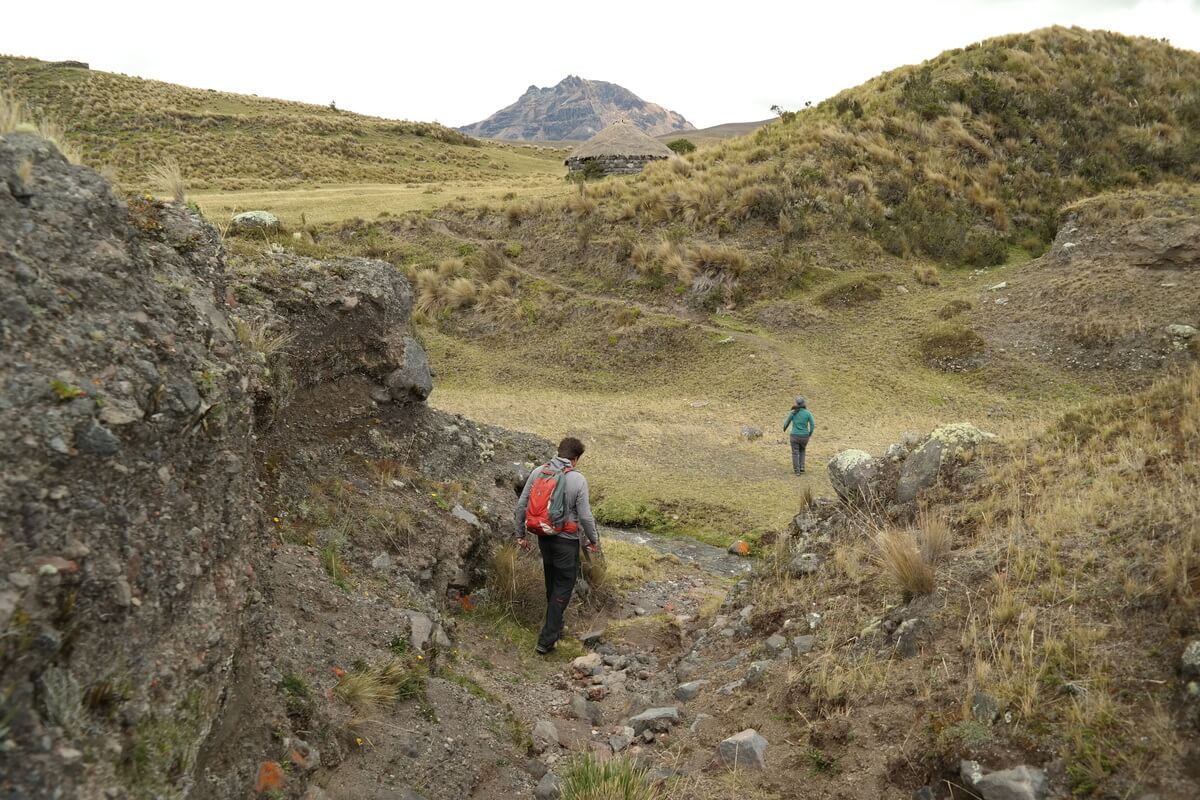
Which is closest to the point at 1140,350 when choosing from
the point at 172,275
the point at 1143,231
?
the point at 1143,231

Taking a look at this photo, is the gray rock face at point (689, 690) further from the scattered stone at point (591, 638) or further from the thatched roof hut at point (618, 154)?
the thatched roof hut at point (618, 154)

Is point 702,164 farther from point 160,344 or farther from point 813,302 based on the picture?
point 160,344

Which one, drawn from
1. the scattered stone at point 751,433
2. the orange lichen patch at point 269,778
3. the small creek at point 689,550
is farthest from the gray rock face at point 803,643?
the scattered stone at point 751,433

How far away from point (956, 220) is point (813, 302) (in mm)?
6401

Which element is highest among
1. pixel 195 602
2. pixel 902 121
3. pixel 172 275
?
pixel 902 121

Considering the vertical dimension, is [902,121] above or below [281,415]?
above

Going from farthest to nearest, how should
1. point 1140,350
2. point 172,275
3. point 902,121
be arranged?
1. point 902,121
2. point 1140,350
3. point 172,275

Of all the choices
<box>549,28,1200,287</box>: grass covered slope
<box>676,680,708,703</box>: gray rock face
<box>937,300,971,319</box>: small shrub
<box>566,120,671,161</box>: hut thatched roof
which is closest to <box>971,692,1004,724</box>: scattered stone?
<box>676,680,708,703</box>: gray rock face

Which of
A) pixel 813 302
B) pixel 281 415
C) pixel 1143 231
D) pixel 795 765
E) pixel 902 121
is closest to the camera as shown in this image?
pixel 795 765

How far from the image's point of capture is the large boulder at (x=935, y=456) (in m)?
7.20

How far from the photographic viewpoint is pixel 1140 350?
57.9 feet

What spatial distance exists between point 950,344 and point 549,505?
1620cm

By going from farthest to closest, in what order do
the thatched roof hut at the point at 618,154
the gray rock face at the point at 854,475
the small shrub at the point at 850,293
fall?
the thatched roof hut at the point at 618,154 → the small shrub at the point at 850,293 → the gray rock face at the point at 854,475

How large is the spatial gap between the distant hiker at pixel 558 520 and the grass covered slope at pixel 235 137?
36.5 m
